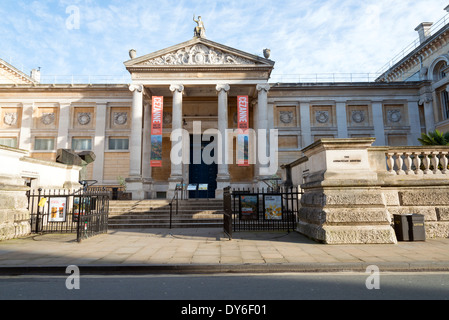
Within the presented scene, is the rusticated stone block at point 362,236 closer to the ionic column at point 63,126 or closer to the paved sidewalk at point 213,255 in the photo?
the paved sidewalk at point 213,255

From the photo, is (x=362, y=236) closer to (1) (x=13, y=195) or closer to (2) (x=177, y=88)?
(1) (x=13, y=195)

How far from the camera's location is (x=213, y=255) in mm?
6480

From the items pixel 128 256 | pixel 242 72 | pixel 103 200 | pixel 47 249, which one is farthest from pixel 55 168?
pixel 242 72

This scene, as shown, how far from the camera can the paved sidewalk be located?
5.47 metres

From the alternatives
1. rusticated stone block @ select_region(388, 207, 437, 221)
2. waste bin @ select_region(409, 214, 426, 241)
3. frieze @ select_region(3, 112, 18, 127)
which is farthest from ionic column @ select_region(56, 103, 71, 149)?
waste bin @ select_region(409, 214, 426, 241)

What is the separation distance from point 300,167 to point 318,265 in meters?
7.17

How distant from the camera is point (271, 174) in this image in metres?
21.5

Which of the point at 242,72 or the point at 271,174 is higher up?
the point at 242,72

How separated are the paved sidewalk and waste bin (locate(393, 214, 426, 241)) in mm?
286

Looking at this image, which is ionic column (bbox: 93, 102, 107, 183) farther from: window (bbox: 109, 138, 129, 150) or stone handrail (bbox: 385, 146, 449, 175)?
stone handrail (bbox: 385, 146, 449, 175)

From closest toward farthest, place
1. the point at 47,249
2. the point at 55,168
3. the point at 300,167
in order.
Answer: the point at 47,249 < the point at 300,167 < the point at 55,168

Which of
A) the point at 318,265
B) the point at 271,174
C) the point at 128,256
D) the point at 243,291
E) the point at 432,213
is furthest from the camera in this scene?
the point at 271,174

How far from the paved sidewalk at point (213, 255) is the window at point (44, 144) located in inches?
789

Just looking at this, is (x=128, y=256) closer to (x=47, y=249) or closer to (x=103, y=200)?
(x=47, y=249)
